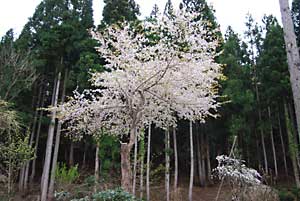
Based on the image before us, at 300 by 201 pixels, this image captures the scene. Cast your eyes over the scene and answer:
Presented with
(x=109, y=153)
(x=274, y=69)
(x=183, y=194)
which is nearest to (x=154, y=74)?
(x=109, y=153)

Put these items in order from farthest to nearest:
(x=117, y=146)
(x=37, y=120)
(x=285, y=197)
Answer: (x=37, y=120) → (x=117, y=146) → (x=285, y=197)

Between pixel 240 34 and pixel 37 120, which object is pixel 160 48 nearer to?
pixel 37 120

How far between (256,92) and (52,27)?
8.43 m

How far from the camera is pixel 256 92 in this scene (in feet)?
41.9

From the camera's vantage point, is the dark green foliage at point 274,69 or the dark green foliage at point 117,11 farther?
the dark green foliage at point 117,11

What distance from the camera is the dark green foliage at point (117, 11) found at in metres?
11.2

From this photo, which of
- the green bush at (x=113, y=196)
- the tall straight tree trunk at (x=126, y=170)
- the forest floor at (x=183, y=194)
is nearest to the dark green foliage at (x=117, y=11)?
the forest floor at (x=183, y=194)

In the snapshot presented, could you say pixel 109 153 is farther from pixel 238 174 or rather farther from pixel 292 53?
pixel 292 53

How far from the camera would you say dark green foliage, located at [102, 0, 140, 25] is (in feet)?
36.9

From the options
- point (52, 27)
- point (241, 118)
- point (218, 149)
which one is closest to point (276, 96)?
point (241, 118)

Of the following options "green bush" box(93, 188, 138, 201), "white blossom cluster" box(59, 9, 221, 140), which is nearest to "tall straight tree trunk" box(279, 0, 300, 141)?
"green bush" box(93, 188, 138, 201)

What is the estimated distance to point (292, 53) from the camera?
3.38m

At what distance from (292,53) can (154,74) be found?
9.07ft

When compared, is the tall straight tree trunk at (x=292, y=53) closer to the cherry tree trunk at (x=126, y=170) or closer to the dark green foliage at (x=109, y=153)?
the cherry tree trunk at (x=126, y=170)
